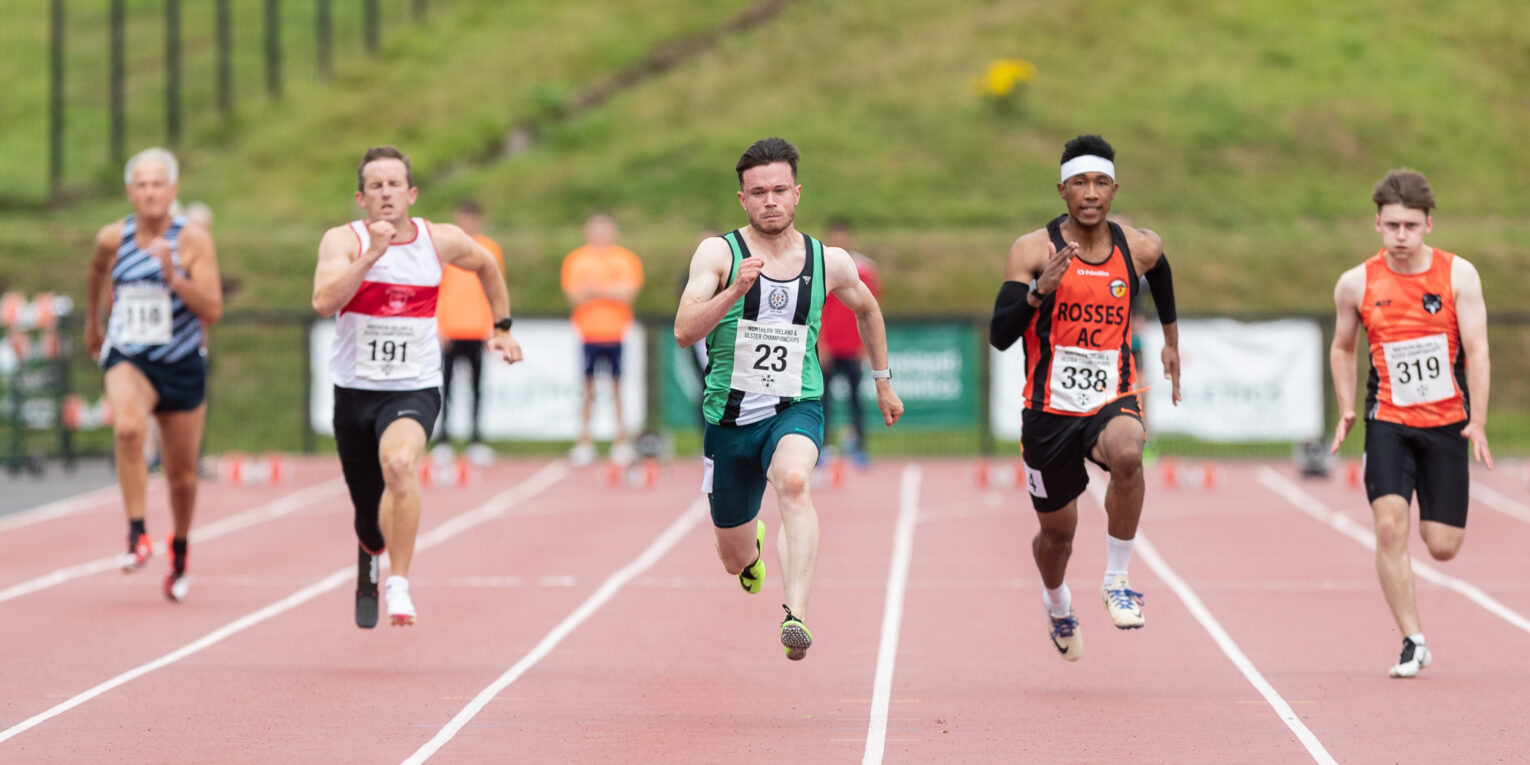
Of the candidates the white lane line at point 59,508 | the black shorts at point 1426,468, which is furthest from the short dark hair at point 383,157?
the white lane line at point 59,508

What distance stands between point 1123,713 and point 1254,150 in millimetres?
31061

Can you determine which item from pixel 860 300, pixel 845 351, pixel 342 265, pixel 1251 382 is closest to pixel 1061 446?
pixel 860 300

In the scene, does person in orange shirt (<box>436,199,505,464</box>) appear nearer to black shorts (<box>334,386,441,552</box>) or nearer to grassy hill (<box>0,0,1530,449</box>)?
black shorts (<box>334,386,441,552</box>)

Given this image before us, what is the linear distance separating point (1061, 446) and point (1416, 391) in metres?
1.65

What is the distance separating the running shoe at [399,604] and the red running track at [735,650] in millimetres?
271

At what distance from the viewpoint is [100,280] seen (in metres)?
10.8

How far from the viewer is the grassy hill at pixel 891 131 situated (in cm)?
3158

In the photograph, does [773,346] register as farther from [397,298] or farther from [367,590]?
[367,590]

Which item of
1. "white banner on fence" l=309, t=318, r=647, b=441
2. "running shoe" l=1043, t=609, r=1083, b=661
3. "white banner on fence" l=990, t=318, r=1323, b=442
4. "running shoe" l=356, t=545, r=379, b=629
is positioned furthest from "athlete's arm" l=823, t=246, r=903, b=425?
"white banner on fence" l=309, t=318, r=647, b=441

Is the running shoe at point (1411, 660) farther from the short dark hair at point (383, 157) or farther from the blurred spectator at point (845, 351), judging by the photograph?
the blurred spectator at point (845, 351)

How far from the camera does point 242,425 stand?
76.2 feet

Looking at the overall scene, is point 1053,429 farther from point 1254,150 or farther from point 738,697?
point 1254,150

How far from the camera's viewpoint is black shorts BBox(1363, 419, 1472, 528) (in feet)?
28.0

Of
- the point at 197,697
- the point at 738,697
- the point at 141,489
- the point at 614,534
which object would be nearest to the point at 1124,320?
the point at 738,697
